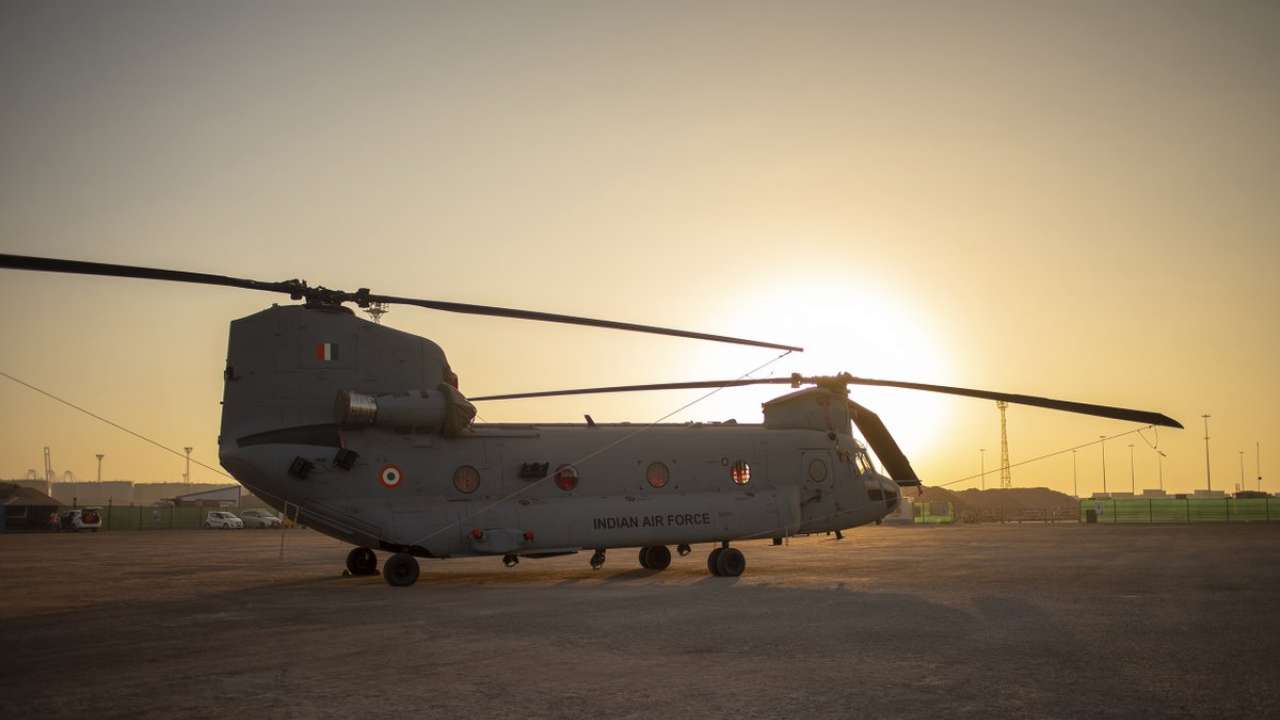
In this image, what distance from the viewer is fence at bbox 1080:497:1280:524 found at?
69312 millimetres

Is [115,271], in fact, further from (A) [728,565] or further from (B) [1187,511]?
(B) [1187,511]

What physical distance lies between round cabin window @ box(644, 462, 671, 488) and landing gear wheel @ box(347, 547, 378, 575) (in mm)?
6733

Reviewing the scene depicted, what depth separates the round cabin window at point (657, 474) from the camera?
2259cm

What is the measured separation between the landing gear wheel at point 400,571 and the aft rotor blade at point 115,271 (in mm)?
6059

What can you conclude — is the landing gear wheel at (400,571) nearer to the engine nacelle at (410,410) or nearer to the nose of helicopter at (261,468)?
the nose of helicopter at (261,468)

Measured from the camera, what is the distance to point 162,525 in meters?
72.9

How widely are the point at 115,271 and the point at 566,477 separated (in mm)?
10422

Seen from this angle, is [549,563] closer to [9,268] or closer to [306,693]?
[9,268]

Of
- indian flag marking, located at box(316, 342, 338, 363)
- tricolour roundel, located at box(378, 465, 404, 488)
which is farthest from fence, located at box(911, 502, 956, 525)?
indian flag marking, located at box(316, 342, 338, 363)

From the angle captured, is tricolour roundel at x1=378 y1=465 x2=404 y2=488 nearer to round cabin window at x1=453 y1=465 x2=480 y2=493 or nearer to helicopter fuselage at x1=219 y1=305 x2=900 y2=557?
helicopter fuselage at x1=219 y1=305 x2=900 y2=557

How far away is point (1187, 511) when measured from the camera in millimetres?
69688

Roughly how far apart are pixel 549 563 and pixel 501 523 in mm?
7963

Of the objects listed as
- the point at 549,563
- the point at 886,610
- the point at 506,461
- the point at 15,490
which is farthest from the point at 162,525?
the point at 886,610

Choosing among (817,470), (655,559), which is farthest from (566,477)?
(817,470)
